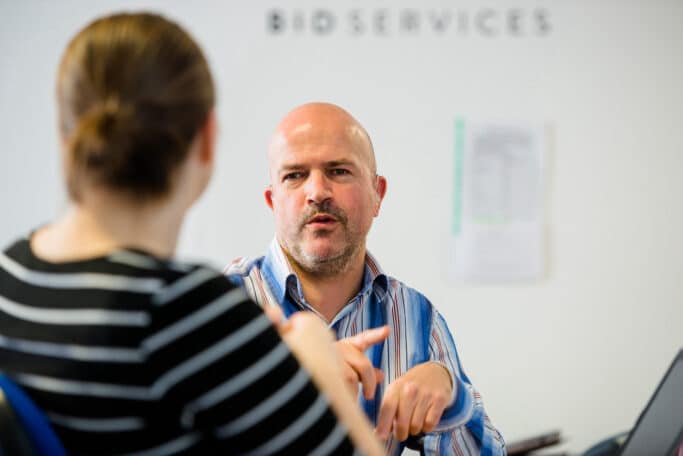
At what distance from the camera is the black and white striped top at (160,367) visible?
552 millimetres

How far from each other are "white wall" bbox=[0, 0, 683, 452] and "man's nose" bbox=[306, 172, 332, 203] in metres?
1.28

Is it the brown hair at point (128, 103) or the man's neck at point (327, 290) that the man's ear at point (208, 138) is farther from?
the man's neck at point (327, 290)

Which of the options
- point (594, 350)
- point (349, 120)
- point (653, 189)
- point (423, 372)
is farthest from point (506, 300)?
point (423, 372)

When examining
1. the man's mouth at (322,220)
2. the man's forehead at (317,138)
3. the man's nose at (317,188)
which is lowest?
the man's mouth at (322,220)

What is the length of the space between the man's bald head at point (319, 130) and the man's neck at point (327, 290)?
0.25m

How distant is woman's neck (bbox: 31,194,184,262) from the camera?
60cm

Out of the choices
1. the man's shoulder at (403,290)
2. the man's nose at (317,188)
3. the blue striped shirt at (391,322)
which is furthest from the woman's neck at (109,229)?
the man's shoulder at (403,290)

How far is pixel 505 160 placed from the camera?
108 inches

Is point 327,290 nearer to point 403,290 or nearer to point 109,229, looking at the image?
point 403,290

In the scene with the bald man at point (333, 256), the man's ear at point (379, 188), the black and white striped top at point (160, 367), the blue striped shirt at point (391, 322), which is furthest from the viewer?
the man's ear at point (379, 188)

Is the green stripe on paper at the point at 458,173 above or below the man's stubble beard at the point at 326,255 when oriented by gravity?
above

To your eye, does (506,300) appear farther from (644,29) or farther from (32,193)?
(32,193)

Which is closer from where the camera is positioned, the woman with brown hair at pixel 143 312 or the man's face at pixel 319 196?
the woman with brown hair at pixel 143 312

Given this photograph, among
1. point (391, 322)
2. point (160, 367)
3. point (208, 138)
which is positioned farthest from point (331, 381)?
point (391, 322)
